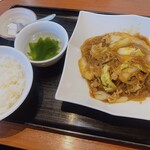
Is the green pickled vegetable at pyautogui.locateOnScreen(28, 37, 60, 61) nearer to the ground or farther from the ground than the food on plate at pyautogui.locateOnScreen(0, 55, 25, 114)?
farther from the ground

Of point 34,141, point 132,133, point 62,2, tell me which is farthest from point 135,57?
point 62,2

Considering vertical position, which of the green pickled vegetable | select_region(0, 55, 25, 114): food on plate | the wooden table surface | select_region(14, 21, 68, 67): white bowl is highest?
select_region(14, 21, 68, 67): white bowl

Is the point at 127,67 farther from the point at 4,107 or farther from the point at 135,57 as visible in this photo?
the point at 4,107

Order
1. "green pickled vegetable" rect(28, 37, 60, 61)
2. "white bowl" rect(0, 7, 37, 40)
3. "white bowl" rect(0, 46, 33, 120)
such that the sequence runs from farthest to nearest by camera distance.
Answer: "white bowl" rect(0, 7, 37, 40)
"green pickled vegetable" rect(28, 37, 60, 61)
"white bowl" rect(0, 46, 33, 120)

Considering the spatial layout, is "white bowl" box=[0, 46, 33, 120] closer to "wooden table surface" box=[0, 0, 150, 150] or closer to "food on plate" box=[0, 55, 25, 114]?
"food on plate" box=[0, 55, 25, 114]

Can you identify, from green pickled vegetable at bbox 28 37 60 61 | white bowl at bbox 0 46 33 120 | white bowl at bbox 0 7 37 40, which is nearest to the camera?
white bowl at bbox 0 46 33 120

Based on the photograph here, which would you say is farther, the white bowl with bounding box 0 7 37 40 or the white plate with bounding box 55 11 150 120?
the white bowl with bounding box 0 7 37 40

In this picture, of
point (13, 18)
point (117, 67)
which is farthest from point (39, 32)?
A: point (117, 67)

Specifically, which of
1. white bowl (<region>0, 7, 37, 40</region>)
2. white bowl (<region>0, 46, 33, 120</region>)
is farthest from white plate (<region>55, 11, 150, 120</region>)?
white bowl (<region>0, 7, 37, 40</region>)
